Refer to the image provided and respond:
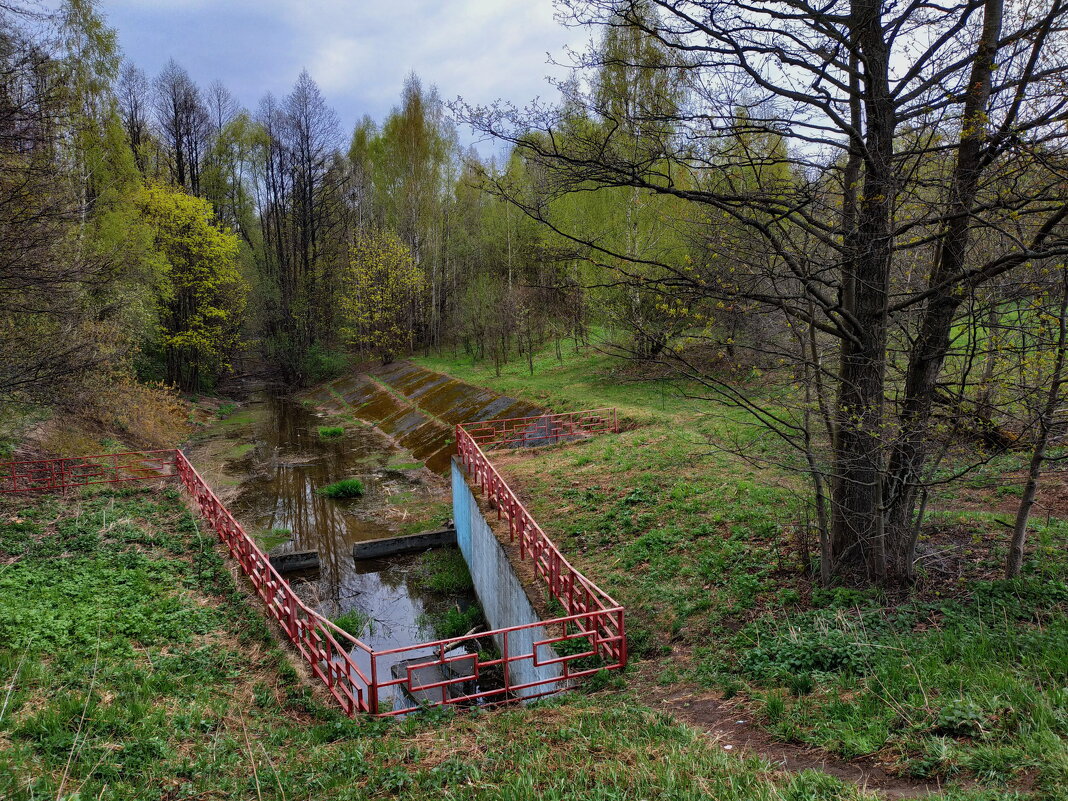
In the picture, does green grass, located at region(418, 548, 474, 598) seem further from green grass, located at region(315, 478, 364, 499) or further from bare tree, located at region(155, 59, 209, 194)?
bare tree, located at region(155, 59, 209, 194)

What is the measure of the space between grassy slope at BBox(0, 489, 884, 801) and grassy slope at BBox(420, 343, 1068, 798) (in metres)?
0.87

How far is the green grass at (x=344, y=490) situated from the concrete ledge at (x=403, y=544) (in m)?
3.51

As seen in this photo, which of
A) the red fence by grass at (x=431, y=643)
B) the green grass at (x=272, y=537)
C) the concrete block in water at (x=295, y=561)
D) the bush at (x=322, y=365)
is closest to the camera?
the red fence by grass at (x=431, y=643)

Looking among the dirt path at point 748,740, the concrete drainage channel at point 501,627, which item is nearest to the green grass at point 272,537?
the concrete drainage channel at point 501,627

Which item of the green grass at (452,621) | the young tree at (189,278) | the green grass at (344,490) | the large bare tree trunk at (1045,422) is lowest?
the green grass at (452,621)

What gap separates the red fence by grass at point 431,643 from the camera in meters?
6.68

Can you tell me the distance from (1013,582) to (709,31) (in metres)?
5.76

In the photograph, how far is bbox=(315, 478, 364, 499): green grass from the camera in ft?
59.1

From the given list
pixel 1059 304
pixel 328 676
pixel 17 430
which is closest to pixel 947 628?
pixel 1059 304

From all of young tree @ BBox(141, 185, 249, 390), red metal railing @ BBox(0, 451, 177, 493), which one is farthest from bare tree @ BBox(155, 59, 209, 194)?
red metal railing @ BBox(0, 451, 177, 493)

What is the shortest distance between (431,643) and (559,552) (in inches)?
133

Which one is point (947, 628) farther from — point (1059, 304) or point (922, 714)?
point (1059, 304)

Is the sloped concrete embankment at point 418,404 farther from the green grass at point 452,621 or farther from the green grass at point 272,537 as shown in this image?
the green grass at point 452,621

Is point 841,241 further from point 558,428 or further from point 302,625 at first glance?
point 558,428
